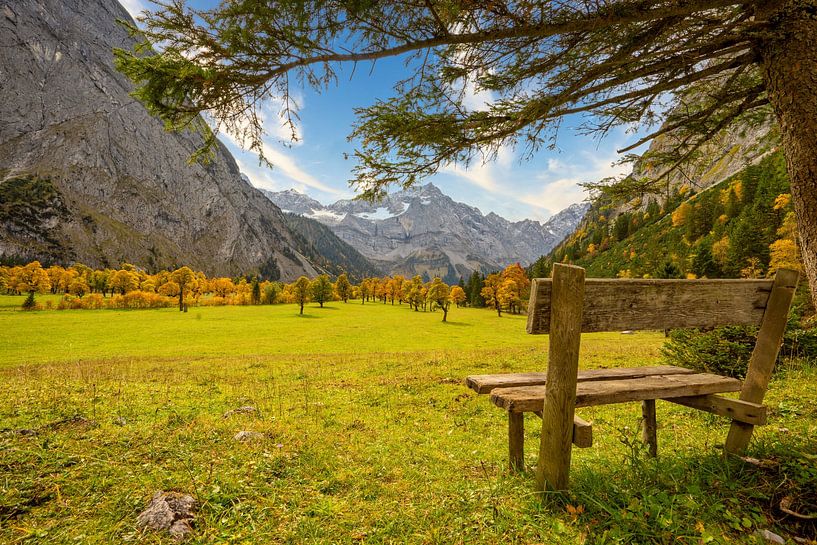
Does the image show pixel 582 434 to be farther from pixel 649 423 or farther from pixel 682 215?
pixel 682 215

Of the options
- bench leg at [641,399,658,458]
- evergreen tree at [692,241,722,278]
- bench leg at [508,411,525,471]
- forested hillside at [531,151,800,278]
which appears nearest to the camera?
bench leg at [508,411,525,471]

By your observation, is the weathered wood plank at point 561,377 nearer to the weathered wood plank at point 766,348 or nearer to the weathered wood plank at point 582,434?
the weathered wood plank at point 582,434

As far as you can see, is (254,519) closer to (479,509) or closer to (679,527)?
(479,509)

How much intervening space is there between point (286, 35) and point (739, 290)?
5898 millimetres

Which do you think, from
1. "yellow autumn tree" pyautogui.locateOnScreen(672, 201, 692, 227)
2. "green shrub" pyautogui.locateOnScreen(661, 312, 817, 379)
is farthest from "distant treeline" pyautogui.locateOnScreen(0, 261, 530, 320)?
"green shrub" pyautogui.locateOnScreen(661, 312, 817, 379)

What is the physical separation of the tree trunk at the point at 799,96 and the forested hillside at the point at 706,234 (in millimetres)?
1368

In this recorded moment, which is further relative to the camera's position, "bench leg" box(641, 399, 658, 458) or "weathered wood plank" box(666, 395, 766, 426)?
"bench leg" box(641, 399, 658, 458)

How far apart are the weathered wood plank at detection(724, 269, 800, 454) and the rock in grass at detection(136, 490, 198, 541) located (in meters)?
5.75

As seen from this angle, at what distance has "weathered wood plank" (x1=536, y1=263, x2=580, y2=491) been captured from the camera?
2.91 metres

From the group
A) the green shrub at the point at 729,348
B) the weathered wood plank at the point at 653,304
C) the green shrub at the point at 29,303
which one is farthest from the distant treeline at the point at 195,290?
the weathered wood plank at the point at 653,304

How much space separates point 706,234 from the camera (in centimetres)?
7681

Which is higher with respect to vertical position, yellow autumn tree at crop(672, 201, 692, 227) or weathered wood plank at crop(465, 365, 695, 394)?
yellow autumn tree at crop(672, 201, 692, 227)

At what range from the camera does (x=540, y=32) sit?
4016 millimetres

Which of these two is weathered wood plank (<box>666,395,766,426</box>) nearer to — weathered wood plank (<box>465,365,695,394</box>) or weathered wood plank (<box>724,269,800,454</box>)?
weathered wood plank (<box>724,269,800,454</box>)
